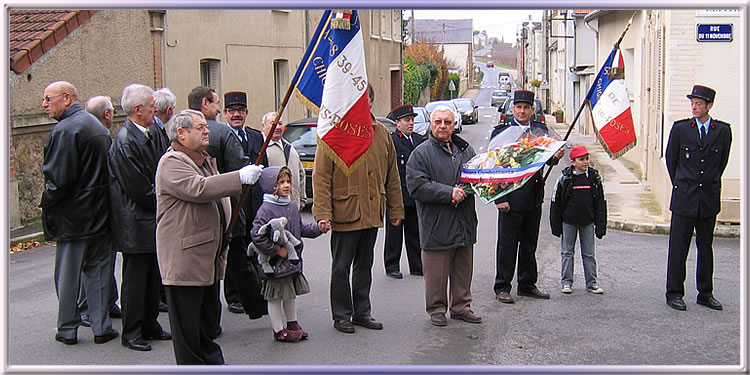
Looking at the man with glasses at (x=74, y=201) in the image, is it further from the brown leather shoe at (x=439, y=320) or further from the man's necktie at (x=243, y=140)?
the brown leather shoe at (x=439, y=320)

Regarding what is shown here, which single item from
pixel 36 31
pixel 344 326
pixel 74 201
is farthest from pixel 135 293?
pixel 36 31

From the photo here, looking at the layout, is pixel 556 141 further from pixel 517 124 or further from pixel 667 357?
pixel 667 357

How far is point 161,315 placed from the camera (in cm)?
753

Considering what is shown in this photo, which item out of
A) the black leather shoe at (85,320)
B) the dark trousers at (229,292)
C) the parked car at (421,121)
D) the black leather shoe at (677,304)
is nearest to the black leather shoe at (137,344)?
the black leather shoe at (85,320)

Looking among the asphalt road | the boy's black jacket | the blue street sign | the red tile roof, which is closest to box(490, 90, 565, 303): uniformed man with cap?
the asphalt road

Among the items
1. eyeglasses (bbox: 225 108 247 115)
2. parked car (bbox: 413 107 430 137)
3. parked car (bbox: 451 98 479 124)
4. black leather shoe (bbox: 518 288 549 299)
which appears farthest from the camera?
parked car (bbox: 451 98 479 124)

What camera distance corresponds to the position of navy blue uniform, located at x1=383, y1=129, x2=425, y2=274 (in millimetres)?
8943

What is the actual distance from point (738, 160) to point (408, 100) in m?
32.0

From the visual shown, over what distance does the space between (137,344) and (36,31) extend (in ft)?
28.3

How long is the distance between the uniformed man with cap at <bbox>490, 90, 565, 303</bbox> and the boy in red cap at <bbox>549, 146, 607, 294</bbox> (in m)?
0.35

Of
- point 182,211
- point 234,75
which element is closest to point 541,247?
point 182,211

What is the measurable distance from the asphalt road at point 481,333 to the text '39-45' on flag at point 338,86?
1.50 metres

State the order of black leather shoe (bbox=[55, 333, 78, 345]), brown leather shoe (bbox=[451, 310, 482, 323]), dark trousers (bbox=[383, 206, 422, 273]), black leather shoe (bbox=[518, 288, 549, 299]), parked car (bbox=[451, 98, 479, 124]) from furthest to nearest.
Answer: parked car (bbox=[451, 98, 479, 124]) → dark trousers (bbox=[383, 206, 422, 273]) → black leather shoe (bbox=[518, 288, 549, 299]) → brown leather shoe (bbox=[451, 310, 482, 323]) → black leather shoe (bbox=[55, 333, 78, 345])

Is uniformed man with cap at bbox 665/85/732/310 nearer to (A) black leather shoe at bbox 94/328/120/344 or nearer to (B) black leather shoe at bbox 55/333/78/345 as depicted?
(A) black leather shoe at bbox 94/328/120/344
